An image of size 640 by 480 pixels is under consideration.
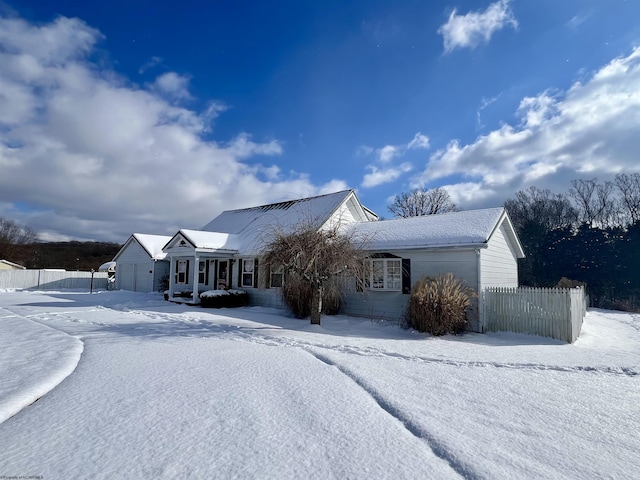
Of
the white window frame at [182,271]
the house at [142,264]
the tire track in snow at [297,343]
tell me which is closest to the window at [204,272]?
the white window frame at [182,271]

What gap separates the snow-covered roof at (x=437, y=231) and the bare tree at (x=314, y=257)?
246 cm

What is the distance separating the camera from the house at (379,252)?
12414 millimetres

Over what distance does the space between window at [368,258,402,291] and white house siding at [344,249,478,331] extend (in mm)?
240

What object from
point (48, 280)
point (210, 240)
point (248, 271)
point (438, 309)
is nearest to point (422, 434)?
point (438, 309)

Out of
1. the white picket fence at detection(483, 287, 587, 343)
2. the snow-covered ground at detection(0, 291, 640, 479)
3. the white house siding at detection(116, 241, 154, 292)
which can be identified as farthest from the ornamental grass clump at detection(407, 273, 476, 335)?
the white house siding at detection(116, 241, 154, 292)

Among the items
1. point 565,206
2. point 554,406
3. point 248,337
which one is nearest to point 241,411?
point 554,406

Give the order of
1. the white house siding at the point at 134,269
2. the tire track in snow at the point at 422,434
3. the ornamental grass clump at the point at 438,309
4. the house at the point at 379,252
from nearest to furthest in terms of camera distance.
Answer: the tire track in snow at the point at 422,434 → the ornamental grass clump at the point at 438,309 → the house at the point at 379,252 → the white house siding at the point at 134,269

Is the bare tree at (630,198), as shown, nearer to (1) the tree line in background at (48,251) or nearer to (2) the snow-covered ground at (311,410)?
(2) the snow-covered ground at (311,410)

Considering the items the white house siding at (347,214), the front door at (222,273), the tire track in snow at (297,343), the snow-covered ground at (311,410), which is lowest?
the tire track in snow at (297,343)

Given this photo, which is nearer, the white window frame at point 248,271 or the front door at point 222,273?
the white window frame at point 248,271

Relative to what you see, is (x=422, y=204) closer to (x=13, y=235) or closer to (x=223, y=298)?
(x=223, y=298)

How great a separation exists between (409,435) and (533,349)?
6510 mm

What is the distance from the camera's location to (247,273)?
18.3m

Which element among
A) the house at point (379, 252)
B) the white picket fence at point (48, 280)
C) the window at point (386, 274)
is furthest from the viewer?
Result: the white picket fence at point (48, 280)
